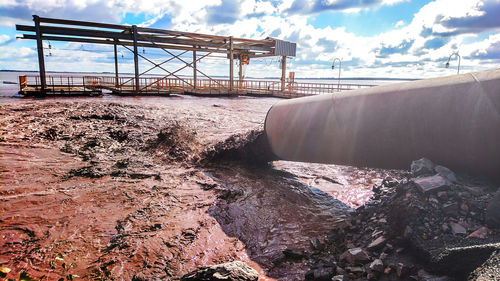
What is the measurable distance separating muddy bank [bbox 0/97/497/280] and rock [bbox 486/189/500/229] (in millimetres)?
Result: 80

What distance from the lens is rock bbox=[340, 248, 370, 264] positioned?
3.01 m

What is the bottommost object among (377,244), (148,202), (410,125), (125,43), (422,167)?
(148,202)

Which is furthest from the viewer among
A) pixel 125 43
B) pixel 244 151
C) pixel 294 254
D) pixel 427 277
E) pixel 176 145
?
pixel 125 43

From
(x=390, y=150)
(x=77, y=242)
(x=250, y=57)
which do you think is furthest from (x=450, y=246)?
(x=250, y=57)

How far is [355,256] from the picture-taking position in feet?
10.0

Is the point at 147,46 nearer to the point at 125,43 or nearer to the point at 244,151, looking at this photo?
the point at 125,43

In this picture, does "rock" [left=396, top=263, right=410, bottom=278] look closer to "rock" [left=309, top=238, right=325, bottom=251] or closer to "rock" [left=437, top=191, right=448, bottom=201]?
"rock" [left=437, top=191, right=448, bottom=201]

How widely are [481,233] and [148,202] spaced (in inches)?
174

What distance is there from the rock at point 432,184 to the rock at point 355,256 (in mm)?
956

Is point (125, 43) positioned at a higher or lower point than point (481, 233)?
higher

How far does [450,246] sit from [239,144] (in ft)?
16.7

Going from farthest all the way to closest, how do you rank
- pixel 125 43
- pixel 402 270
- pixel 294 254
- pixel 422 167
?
1. pixel 125 43
2. pixel 294 254
3. pixel 422 167
4. pixel 402 270

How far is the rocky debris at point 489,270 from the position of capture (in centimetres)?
206

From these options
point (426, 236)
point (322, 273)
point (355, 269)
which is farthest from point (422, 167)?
point (322, 273)
